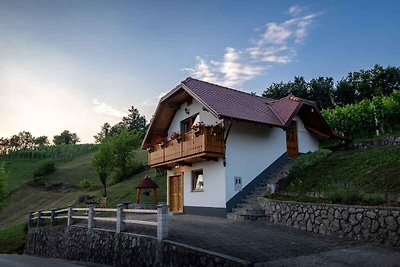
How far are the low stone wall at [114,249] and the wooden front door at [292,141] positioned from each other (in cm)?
1206

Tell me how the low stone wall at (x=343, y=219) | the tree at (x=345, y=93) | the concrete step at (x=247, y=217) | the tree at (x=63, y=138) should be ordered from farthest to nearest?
the tree at (x=63, y=138) < the tree at (x=345, y=93) < the concrete step at (x=247, y=217) < the low stone wall at (x=343, y=219)

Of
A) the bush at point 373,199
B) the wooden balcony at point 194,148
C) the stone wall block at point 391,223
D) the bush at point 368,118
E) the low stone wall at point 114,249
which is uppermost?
the bush at point 368,118

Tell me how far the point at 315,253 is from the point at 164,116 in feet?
49.9

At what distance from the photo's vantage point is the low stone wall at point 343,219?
10156 millimetres

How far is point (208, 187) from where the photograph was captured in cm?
1842

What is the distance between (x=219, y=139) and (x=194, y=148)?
1.34m

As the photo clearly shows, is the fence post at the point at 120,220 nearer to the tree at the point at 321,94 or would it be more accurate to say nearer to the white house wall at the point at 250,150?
the white house wall at the point at 250,150

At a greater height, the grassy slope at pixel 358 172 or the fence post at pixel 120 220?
the grassy slope at pixel 358 172

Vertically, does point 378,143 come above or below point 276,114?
below

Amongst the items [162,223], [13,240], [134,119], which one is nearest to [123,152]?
[13,240]

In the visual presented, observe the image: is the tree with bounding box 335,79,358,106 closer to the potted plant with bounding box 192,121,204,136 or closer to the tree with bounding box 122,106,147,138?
the potted plant with bounding box 192,121,204,136

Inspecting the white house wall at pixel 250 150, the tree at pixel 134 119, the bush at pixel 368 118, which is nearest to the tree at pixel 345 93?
the bush at pixel 368 118

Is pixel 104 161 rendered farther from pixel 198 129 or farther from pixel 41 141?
pixel 41 141

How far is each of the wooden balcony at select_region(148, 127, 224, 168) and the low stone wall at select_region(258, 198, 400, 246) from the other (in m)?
4.07
